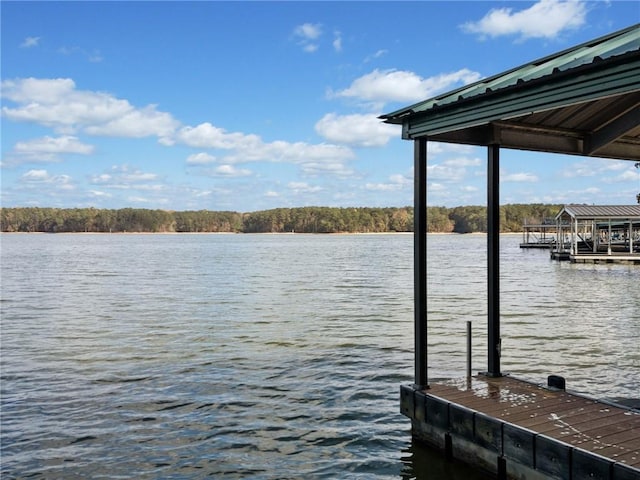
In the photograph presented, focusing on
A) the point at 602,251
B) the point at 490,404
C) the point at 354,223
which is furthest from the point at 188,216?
the point at 490,404

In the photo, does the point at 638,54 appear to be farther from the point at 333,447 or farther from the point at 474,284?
the point at 474,284

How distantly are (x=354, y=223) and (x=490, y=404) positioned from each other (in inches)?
6509

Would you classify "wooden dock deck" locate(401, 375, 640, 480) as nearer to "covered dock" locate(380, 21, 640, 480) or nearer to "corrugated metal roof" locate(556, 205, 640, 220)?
"covered dock" locate(380, 21, 640, 480)

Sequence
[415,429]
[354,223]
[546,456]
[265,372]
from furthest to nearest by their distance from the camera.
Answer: [354,223], [265,372], [415,429], [546,456]

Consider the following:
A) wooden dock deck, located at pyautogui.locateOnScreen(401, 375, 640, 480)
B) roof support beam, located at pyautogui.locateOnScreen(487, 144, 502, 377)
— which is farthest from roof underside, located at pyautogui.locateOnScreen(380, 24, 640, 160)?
wooden dock deck, located at pyautogui.locateOnScreen(401, 375, 640, 480)

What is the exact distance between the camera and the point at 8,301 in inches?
945

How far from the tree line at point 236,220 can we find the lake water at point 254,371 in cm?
14205

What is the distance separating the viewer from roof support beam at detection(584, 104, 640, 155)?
6319 millimetres

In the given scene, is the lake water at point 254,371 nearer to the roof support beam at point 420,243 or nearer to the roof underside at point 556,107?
the roof support beam at point 420,243

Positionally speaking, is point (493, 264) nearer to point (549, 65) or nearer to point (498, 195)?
point (498, 195)

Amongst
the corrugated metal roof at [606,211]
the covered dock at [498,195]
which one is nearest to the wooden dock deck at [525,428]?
the covered dock at [498,195]

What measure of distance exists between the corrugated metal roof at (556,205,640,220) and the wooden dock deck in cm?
3893

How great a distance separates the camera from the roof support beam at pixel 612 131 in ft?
20.7

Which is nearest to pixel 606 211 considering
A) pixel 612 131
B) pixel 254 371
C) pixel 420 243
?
pixel 254 371
